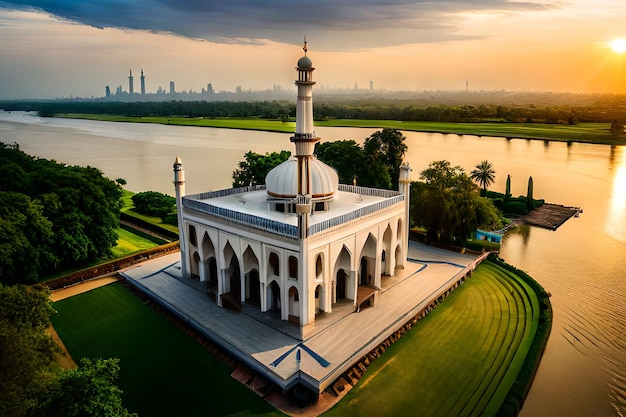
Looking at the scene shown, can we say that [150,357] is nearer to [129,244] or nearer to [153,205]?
[129,244]

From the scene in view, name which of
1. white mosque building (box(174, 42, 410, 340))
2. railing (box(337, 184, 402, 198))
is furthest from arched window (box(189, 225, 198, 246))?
railing (box(337, 184, 402, 198))

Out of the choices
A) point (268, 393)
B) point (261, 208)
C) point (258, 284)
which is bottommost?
point (268, 393)

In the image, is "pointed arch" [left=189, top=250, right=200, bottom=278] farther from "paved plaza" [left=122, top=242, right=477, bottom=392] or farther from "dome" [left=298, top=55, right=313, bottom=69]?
"dome" [left=298, top=55, right=313, bottom=69]

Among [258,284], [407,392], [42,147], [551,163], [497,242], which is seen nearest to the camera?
[407,392]

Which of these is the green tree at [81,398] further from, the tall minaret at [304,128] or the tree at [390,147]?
the tree at [390,147]

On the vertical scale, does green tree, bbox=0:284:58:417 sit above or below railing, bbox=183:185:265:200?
below

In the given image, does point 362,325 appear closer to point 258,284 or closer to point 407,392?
point 407,392

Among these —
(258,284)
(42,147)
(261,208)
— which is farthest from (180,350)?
(42,147)
